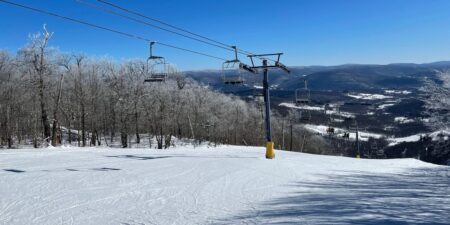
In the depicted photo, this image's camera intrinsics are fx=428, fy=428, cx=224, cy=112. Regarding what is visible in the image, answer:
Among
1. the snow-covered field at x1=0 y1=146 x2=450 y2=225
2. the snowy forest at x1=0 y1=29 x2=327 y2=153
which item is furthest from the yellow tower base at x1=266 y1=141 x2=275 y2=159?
the snowy forest at x1=0 y1=29 x2=327 y2=153

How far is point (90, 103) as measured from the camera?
192ft

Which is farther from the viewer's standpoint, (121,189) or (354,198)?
(121,189)

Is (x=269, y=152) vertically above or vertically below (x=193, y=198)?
above

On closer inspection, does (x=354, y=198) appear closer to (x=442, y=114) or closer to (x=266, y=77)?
(x=266, y=77)

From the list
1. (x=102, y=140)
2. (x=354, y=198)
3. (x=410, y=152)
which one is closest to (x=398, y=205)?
(x=354, y=198)

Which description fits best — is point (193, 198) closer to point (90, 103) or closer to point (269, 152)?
point (269, 152)

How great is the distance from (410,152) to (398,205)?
132556 millimetres

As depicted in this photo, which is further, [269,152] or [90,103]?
[90,103]

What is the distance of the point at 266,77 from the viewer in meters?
26.5

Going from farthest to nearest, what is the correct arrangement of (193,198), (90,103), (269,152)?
(90,103), (269,152), (193,198)

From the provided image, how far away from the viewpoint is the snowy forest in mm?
45303

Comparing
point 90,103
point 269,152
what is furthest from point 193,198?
point 90,103

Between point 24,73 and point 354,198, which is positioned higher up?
point 24,73

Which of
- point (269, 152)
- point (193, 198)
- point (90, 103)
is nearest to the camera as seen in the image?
point (193, 198)
